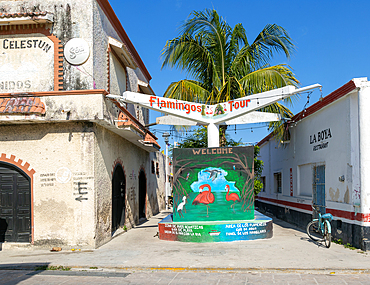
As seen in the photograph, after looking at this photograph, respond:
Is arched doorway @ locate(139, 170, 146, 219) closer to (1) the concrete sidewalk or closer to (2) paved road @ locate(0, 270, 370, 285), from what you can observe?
(1) the concrete sidewalk

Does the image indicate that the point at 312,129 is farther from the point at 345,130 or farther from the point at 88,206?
the point at 88,206

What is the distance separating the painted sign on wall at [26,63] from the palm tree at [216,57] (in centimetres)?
521

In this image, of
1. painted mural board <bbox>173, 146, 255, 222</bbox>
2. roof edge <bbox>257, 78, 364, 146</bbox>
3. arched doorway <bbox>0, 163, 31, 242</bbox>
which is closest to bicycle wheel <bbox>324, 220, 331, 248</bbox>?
painted mural board <bbox>173, 146, 255, 222</bbox>

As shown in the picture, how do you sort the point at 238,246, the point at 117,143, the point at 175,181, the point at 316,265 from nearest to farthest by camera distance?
the point at 316,265 → the point at 238,246 → the point at 175,181 → the point at 117,143

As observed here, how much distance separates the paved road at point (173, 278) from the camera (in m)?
6.66

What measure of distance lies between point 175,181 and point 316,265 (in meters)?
5.29

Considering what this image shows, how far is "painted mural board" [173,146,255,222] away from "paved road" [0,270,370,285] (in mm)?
4010

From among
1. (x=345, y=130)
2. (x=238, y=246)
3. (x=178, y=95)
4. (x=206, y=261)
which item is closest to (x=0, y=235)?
(x=206, y=261)

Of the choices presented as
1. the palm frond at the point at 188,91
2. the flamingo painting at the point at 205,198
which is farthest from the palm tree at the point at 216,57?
the flamingo painting at the point at 205,198

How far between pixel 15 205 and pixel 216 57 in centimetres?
959

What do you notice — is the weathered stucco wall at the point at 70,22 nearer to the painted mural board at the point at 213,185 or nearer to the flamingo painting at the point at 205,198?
the painted mural board at the point at 213,185

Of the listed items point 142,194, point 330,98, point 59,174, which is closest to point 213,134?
point 330,98

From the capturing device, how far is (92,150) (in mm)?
9977

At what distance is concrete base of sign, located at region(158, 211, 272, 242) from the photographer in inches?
417
